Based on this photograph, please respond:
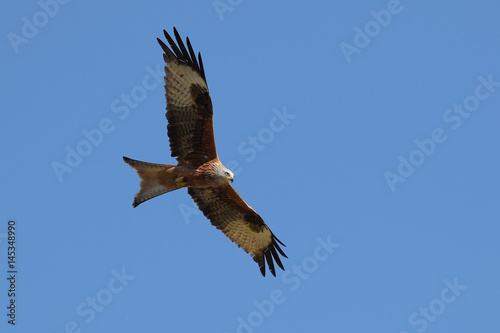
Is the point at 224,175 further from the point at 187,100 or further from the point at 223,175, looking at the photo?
the point at 187,100

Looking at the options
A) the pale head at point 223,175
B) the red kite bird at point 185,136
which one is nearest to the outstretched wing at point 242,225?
the red kite bird at point 185,136

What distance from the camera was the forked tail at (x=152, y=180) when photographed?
1262 centimetres

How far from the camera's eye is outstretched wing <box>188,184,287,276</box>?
13914 millimetres

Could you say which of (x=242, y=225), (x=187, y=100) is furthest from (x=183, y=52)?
(x=242, y=225)

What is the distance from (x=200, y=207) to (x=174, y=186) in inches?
51.2

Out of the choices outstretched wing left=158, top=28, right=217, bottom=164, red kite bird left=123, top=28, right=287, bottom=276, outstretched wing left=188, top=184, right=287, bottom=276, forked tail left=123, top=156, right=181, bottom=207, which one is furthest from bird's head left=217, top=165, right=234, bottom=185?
outstretched wing left=188, top=184, right=287, bottom=276

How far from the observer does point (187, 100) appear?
12.5m

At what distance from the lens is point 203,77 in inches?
493

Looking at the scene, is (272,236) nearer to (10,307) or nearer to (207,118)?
(207,118)

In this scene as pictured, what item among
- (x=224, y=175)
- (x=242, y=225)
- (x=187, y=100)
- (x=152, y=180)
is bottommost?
(x=242, y=225)

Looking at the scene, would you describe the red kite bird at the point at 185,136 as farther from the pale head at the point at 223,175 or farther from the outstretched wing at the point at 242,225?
the outstretched wing at the point at 242,225

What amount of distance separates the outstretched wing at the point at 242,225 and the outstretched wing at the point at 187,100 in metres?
1.47

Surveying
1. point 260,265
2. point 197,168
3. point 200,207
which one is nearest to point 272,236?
point 260,265

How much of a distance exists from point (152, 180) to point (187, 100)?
152 cm
